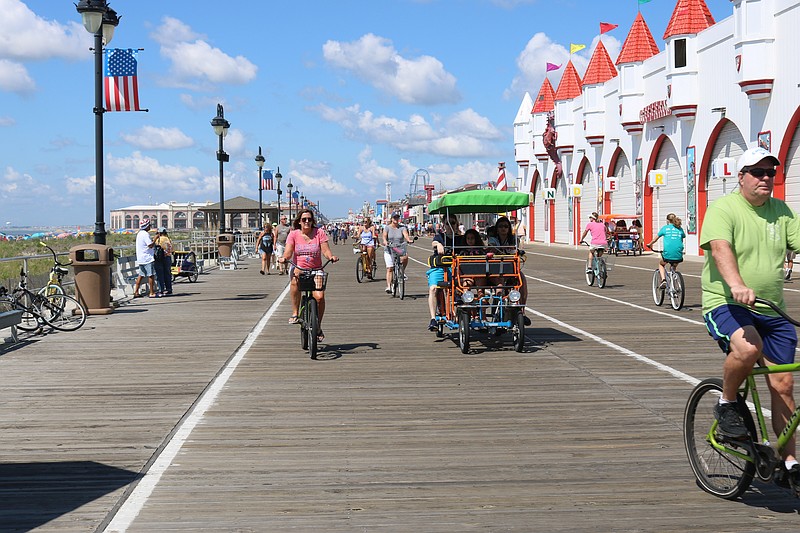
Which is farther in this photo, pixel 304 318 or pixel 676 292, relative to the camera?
pixel 676 292

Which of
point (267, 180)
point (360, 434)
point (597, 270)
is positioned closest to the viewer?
point (360, 434)

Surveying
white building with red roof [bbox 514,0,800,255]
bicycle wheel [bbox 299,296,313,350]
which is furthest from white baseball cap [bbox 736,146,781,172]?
white building with red roof [bbox 514,0,800,255]

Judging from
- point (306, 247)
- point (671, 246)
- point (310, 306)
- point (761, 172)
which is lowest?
point (310, 306)

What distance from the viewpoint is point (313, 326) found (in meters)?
12.0

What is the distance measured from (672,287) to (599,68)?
149ft

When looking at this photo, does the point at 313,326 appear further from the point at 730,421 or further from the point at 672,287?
the point at 672,287

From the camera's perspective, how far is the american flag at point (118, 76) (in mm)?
19594

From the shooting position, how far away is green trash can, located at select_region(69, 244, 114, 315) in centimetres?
1823

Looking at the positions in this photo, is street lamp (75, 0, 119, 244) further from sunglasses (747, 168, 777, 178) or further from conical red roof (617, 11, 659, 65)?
conical red roof (617, 11, 659, 65)

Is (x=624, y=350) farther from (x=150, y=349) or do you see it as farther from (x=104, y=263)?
(x=104, y=263)

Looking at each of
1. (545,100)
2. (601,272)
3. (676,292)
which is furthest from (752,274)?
(545,100)

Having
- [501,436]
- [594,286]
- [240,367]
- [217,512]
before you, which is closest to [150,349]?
[240,367]

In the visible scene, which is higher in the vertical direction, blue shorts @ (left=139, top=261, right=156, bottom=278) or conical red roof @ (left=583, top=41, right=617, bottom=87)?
conical red roof @ (left=583, top=41, right=617, bottom=87)

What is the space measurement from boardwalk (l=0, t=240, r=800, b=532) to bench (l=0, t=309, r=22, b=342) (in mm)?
348
